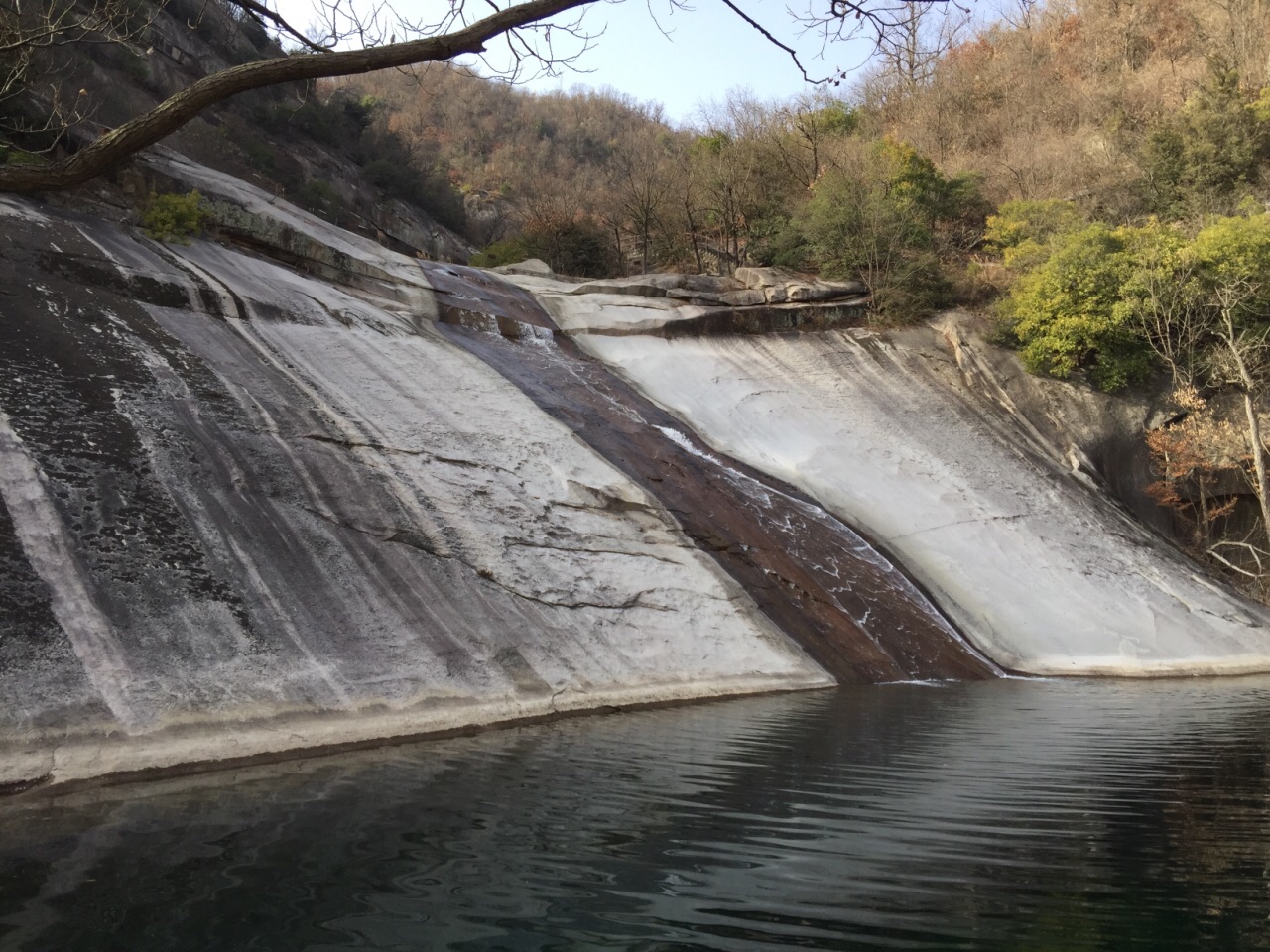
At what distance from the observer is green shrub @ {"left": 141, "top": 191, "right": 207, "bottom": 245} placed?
46.5 ft

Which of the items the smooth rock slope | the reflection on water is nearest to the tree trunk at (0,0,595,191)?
the reflection on water

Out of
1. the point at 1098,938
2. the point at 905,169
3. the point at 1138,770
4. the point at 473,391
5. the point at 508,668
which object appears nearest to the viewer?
the point at 1098,938

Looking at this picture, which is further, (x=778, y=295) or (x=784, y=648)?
(x=778, y=295)

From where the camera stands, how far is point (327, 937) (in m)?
2.86

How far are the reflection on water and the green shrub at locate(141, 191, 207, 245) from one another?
11401 mm

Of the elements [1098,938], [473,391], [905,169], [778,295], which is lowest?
[1098,938]

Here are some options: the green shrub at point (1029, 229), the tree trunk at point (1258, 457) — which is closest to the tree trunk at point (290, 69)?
the tree trunk at point (1258, 457)


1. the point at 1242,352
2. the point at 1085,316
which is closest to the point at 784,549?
the point at 1085,316

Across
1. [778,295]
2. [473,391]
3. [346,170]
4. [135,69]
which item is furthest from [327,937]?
[346,170]

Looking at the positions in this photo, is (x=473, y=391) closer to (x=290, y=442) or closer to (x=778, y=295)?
(x=290, y=442)

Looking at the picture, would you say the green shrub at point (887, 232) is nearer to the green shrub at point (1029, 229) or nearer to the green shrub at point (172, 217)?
the green shrub at point (1029, 229)

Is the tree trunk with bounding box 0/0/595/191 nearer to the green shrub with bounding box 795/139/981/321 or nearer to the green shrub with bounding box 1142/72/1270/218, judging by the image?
the green shrub with bounding box 795/139/981/321

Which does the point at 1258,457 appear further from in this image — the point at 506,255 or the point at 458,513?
the point at 506,255

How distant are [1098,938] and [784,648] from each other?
24.4 feet
